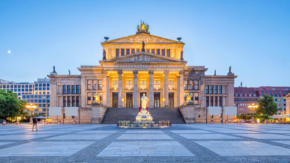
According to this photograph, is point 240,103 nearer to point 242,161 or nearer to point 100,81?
point 100,81

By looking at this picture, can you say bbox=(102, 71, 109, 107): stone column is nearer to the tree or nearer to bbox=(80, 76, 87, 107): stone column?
bbox=(80, 76, 87, 107): stone column

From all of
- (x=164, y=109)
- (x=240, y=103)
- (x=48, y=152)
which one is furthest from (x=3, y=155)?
(x=240, y=103)

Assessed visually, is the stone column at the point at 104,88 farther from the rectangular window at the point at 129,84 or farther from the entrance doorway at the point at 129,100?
the rectangular window at the point at 129,84

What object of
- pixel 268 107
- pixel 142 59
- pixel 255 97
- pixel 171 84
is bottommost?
pixel 268 107

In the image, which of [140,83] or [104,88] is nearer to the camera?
[104,88]

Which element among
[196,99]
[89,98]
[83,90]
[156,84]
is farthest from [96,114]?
[196,99]

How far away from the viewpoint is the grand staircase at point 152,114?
46.4 m

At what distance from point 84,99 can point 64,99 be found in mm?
7043

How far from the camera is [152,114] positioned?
1939 inches

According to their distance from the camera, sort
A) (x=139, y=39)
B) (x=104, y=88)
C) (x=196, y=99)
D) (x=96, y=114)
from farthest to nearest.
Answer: (x=139, y=39), (x=196, y=99), (x=104, y=88), (x=96, y=114)


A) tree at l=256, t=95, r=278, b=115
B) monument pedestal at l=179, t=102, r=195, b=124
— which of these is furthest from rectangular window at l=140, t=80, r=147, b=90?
tree at l=256, t=95, r=278, b=115

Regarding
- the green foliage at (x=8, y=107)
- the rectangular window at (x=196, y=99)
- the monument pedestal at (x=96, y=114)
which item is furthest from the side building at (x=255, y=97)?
the green foliage at (x=8, y=107)

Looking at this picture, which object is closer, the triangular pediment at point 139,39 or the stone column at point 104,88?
the stone column at point 104,88

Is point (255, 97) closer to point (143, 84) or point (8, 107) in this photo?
point (143, 84)
